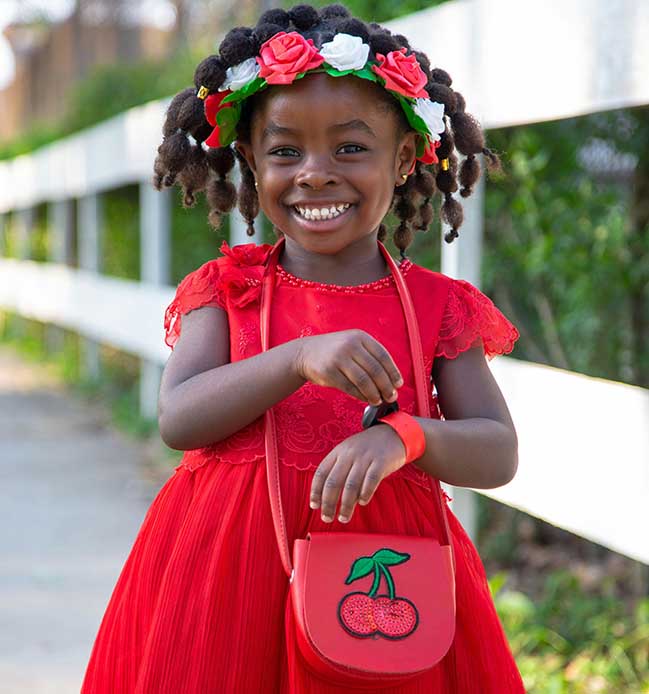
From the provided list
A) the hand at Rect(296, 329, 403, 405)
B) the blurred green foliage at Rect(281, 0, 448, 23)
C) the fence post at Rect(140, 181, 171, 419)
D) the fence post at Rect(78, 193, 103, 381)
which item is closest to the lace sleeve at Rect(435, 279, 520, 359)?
the hand at Rect(296, 329, 403, 405)

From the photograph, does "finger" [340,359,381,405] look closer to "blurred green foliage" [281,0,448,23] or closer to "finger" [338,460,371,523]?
"finger" [338,460,371,523]

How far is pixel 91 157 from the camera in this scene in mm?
9508

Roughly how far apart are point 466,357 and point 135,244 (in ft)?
28.4

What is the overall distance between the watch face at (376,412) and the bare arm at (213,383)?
0.13 meters

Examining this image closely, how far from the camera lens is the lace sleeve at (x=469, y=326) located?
2160 millimetres

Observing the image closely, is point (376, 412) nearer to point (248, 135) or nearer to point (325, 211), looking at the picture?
point (325, 211)

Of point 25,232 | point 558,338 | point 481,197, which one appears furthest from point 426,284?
point 25,232

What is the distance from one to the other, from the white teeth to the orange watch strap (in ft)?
1.24

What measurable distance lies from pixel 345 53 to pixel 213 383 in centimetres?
58

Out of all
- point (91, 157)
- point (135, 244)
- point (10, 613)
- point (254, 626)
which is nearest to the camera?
point (254, 626)

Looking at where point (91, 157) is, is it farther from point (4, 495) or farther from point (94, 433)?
point (4, 495)

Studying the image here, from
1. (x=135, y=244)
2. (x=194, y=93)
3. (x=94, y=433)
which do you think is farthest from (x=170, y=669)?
(x=135, y=244)

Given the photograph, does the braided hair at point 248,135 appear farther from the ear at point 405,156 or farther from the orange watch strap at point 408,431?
the orange watch strap at point 408,431

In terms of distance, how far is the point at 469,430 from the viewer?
6.63 ft
